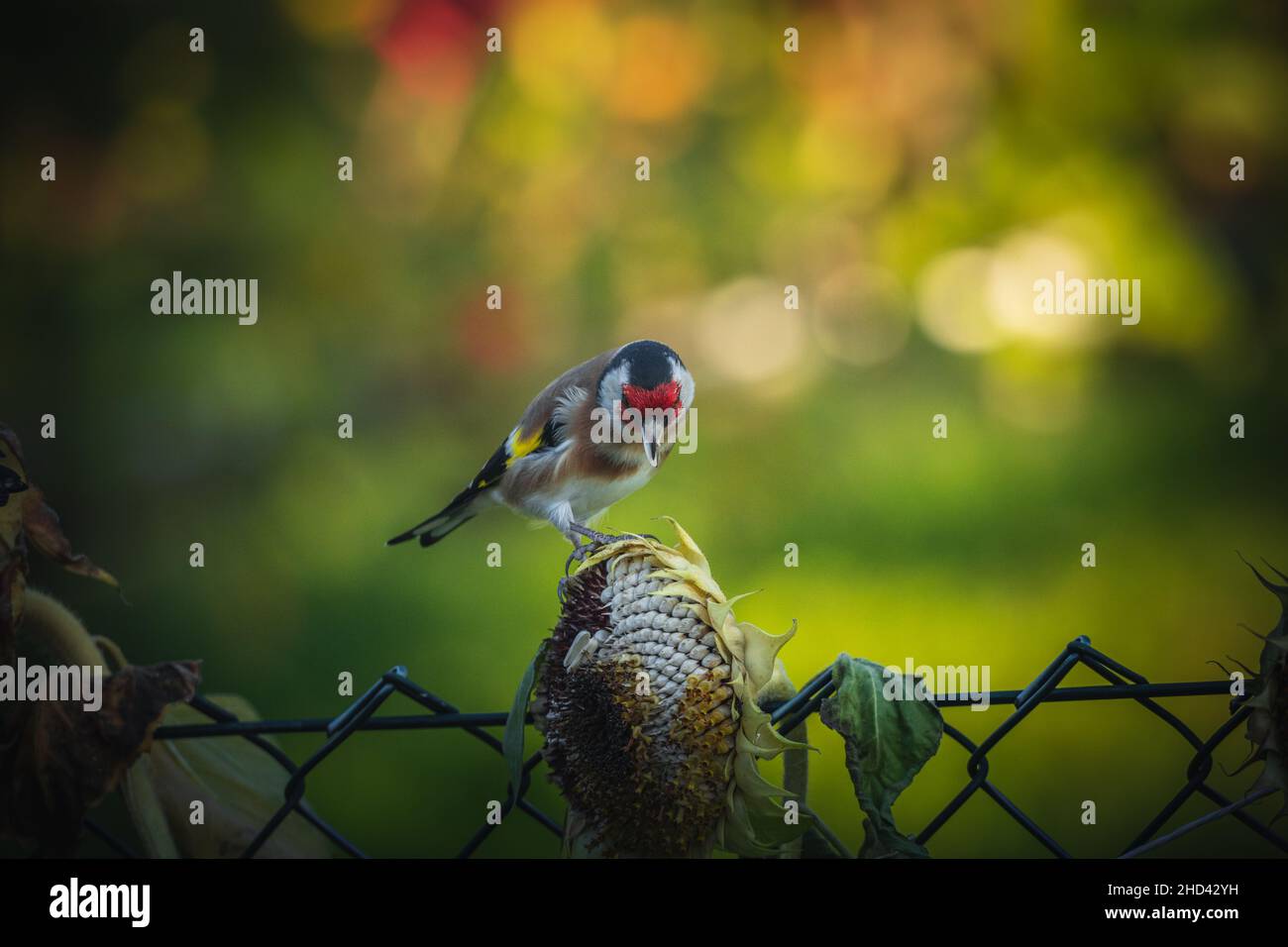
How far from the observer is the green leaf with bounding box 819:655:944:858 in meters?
0.64

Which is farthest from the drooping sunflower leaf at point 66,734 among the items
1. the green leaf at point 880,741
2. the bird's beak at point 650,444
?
the bird's beak at point 650,444

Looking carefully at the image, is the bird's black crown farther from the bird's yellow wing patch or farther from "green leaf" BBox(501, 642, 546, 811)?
"green leaf" BBox(501, 642, 546, 811)

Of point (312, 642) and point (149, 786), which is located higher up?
point (312, 642)

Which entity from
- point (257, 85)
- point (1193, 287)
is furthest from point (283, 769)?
point (1193, 287)

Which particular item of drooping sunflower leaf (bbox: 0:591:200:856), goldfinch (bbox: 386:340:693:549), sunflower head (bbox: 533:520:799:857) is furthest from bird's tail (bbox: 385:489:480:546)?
sunflower head (bbox: 533:520:799:857)

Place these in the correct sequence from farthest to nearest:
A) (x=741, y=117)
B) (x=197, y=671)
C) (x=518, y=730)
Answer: (x=741, y=117) → (x=197, y=671) → (x=518, y=730)

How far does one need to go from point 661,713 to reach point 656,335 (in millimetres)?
1357

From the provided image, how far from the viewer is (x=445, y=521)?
1.72m

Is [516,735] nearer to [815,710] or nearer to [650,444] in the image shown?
[815,710]

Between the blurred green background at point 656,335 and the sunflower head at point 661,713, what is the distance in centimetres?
116

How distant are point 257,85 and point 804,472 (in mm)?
1181

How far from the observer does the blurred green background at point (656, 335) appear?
6.29 feet

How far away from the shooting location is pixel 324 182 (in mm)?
2059

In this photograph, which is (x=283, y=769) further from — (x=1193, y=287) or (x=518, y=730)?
(x=1193, y=287)
